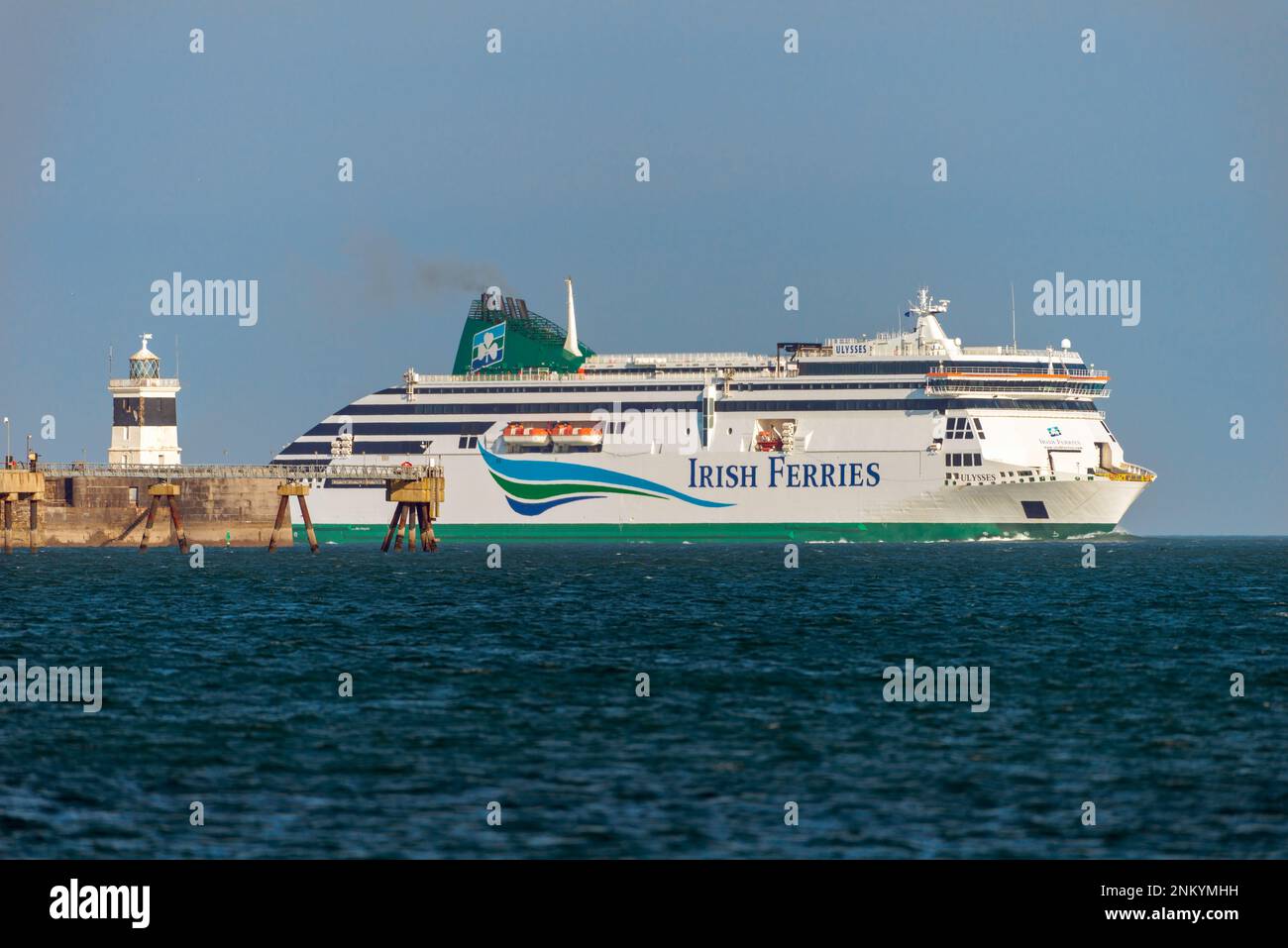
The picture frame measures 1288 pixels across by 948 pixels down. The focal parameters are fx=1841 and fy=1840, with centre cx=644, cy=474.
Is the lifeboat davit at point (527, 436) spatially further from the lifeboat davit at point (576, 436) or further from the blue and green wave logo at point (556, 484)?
the blue and green wave logo at point (556, 484)

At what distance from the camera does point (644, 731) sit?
29.3m

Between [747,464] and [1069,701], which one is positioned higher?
[747,464]

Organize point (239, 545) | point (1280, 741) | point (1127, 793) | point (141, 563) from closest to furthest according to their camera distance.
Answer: point (1127, 793), point (1280, 741), point (141, 563), point (239, 545)

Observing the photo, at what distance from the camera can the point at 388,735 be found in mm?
29156

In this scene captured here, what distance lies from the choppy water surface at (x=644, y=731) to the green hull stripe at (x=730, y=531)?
1991 inches

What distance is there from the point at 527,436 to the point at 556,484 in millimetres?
4213

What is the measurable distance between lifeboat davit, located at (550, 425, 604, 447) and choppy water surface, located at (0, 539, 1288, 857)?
2354 inches

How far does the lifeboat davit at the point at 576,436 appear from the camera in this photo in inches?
4705

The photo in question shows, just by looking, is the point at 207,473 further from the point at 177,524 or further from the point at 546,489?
the point at 546,489

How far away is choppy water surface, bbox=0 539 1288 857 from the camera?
2198cm

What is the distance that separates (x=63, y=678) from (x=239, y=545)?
73125mm

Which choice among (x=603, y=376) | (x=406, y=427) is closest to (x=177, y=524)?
(x=406, y=427)
